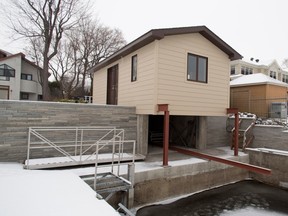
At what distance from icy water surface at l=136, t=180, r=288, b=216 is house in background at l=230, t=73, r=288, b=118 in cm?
792

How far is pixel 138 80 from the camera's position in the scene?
9.15 m

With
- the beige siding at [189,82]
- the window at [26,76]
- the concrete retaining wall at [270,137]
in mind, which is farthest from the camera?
the window at [26,76]

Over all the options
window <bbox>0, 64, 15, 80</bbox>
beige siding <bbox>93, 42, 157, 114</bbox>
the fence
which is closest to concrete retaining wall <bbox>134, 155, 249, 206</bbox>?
beige siding <bbox>93, 42, 157, 114</bbox>

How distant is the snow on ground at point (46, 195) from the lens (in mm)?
3852

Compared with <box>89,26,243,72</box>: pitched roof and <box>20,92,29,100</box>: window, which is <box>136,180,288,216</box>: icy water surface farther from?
<box>20,92,29,100</box>: window

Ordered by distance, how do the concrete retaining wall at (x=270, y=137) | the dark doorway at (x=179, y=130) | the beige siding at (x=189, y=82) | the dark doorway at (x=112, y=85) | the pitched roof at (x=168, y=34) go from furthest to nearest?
1. the dark doorway at (x=112, y=85)
2. the dark doorway at (x=179, y=130)
3. the concrete retaining wall at (x=270, y=137)
4. the beige siding at (x=189, y=82)
5. the pitched roof at (x=168, y=34)

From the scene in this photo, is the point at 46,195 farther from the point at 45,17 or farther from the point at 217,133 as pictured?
the point at 45,17

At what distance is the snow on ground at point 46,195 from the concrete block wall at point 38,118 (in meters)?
1.00

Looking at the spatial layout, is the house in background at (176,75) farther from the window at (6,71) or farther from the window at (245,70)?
the window at (245,70)

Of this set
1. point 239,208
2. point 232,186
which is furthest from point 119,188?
point 232,186

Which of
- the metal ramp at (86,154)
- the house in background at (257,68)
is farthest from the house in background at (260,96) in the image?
the metal ramp at (86,154)

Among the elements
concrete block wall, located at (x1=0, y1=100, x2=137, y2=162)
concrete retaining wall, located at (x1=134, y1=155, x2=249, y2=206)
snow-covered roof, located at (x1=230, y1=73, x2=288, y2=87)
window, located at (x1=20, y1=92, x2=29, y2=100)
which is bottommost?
concrete retaining wall, located at (x1=134, y1=155, x2=249, y2=206)

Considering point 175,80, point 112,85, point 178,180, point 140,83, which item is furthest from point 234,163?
point 112,85

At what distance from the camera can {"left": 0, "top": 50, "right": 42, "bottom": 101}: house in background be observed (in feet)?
70.9
